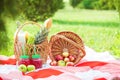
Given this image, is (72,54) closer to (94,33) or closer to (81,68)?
(81,68)

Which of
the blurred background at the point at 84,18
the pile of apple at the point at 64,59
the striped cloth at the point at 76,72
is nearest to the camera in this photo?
the striped cloth at the point at 76,72

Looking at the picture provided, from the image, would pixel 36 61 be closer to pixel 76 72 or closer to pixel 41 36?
pixel 41 36

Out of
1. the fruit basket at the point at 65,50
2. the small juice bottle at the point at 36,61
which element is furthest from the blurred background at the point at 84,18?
the small juice bottle at the point at 36,61

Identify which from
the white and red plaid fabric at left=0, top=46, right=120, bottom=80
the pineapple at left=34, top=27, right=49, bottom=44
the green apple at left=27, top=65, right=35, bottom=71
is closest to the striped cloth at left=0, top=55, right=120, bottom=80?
the white and red plaid fabric at left=0, top=46, right=120, bottom=80

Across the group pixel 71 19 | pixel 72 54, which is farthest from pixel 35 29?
pixel 72 54

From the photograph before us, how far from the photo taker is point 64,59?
3186 millimetres

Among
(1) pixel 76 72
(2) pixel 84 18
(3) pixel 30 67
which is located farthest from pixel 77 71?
(2) pixel 84 18

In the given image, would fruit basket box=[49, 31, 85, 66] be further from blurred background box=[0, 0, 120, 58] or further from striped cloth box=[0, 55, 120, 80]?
blurred background box=[0, 0, 120, 58]

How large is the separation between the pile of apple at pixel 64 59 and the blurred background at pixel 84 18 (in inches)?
70.5

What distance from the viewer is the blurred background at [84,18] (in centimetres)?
582

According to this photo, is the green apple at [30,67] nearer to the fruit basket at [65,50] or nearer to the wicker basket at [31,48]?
the wicker basket at [31,48]

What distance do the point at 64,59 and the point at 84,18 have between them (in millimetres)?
4628

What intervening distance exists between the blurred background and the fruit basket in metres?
1.78

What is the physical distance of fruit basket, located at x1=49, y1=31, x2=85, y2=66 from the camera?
10.4 ft
